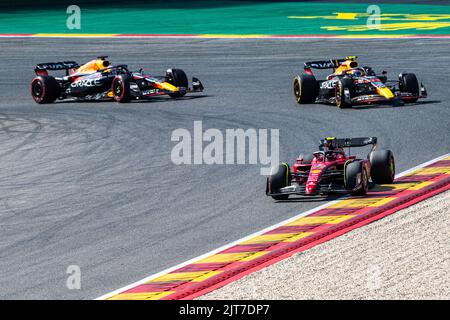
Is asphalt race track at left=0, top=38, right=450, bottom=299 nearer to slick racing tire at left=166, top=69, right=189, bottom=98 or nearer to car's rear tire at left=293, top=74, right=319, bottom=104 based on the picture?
slick racing tire at left=166, top=69, right=189, bottom=98

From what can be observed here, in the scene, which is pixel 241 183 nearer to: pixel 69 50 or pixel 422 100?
pixel 422 100

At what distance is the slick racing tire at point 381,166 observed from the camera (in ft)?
55.4

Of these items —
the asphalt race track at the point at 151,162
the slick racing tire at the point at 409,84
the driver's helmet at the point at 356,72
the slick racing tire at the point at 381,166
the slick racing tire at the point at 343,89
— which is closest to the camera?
the asphalt race track at the point at 151,162

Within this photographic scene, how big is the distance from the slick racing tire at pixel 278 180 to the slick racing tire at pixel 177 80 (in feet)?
38.3

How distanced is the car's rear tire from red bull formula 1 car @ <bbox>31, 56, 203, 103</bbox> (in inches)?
117

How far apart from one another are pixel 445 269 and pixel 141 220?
4.78m

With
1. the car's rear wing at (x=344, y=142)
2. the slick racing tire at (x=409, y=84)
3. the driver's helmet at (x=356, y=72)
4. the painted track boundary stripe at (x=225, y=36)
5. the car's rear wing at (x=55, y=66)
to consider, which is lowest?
the car's rear wing at (x=344, y=142)

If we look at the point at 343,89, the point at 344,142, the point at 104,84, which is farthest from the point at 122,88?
the point at 344,142

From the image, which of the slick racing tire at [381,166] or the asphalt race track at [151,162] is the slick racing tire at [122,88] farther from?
the slick racing tire at [381,166]

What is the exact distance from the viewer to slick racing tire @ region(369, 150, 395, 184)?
1689cm

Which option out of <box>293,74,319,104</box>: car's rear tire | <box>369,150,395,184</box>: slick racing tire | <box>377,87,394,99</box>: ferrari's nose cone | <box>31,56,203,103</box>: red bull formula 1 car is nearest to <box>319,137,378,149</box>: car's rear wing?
<box>369,150,395,184</box>: slick racing tire

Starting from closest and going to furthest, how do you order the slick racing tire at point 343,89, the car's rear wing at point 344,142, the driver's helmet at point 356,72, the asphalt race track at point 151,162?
the asphalt race track at point 151,162, the car's rear wing at point 344,142, the slick racing tire at point 343,89, the driver's helmet at point 356,72

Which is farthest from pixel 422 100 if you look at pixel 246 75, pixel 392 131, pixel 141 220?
pixel 141 220

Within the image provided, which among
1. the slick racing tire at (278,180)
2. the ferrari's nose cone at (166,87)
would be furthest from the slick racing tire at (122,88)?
the slick racing tire at (278,180)
